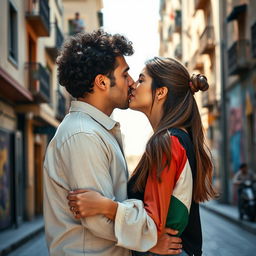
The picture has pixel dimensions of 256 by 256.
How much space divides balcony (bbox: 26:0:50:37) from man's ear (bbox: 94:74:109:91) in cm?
1884

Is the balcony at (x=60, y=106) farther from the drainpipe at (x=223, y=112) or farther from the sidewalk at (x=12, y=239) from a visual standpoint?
the sidewalk at (x=12, y=239)

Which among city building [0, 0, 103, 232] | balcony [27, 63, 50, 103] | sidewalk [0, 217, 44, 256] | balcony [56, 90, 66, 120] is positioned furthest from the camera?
balcony [56, 90, 66, 120]

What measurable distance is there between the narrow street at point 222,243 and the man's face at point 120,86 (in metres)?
6.68

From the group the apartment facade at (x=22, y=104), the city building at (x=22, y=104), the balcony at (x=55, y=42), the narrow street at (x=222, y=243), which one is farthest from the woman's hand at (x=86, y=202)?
the balcony at (x=55, y=42)

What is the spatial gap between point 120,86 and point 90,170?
581mm

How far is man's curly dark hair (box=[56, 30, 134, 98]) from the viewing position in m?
2.95

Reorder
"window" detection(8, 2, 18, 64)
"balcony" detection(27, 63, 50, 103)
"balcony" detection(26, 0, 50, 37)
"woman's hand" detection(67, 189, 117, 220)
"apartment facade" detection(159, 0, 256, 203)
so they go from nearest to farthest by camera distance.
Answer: "woman's hand" detection(67, 189, 117, 220)
"window" detection(8, 2, 18, 64)
"balcony" detection(27, 63, 50, 103)
"balcony" detection(26, 0, 50, 37)
"apartment facade" detection(159, 0, 256, 203)

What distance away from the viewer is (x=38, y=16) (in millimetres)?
21438

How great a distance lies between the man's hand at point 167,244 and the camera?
9.37ft

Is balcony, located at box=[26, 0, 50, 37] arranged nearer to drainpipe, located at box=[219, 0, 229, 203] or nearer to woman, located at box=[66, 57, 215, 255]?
drainpipe, located at box=[219, 0, 229, 203]

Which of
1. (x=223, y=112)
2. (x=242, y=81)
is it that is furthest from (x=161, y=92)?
(x=223, y=112)

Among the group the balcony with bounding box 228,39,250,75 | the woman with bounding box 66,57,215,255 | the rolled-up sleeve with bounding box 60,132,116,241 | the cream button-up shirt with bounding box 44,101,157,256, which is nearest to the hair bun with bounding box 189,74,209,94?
the woman with bounding box 66,57,215,255

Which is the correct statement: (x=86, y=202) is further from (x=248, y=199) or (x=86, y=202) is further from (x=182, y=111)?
(x=248, y=199)

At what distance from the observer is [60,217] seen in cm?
285
